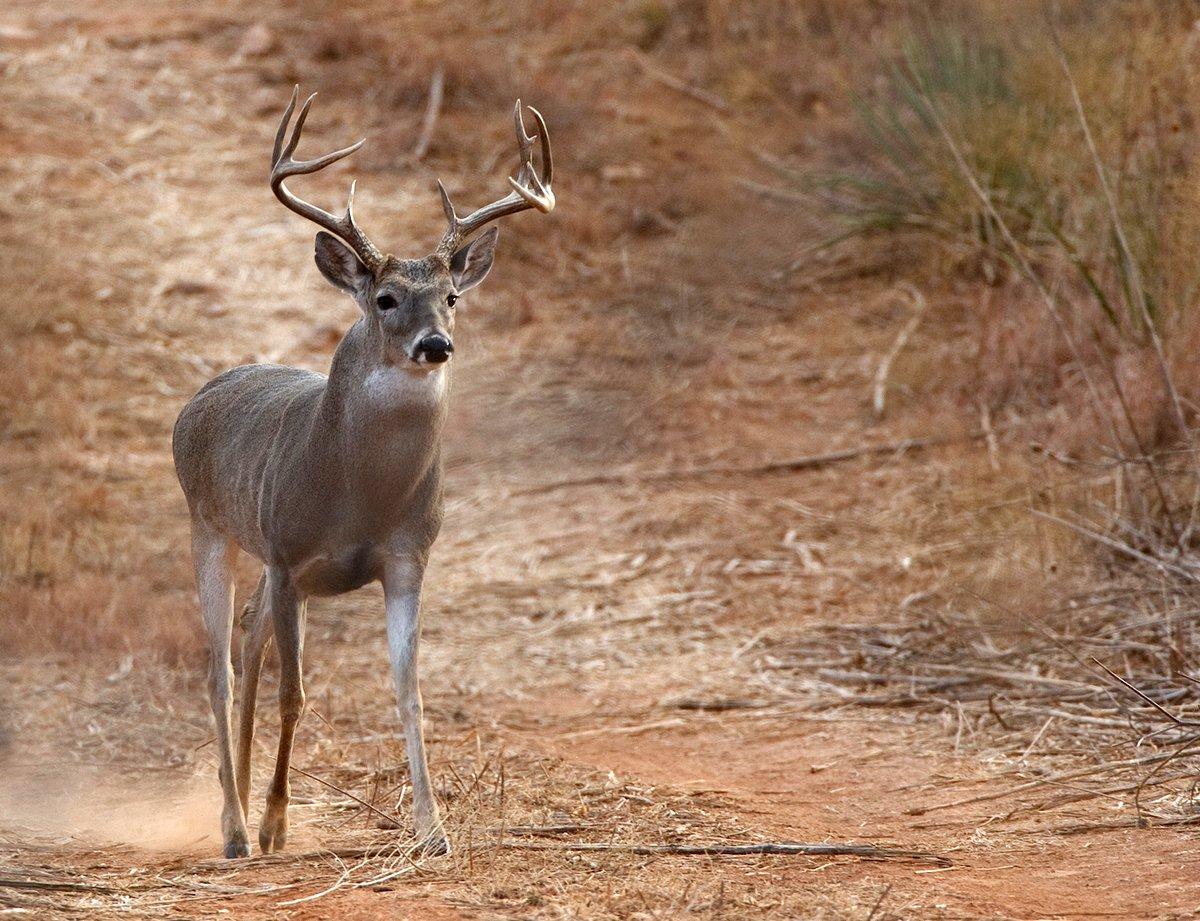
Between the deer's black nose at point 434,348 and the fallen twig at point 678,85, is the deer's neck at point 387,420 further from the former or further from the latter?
the fallen twig at point 678,85

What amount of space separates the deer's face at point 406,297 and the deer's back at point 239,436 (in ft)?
1.57

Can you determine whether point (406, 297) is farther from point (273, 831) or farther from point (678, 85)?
point (678, 85)

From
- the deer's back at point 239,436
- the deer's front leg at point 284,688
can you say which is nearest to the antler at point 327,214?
the deer's back at point 239,436

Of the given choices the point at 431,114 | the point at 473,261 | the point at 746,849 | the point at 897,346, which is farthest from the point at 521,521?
the point at 431,114

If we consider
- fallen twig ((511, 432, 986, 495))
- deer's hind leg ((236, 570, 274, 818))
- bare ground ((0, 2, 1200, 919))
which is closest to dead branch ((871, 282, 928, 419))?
bare ground ((0, 2, 1200, 919))

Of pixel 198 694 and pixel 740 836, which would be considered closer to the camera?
pixel 740 836

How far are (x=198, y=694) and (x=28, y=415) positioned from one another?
5.20 m

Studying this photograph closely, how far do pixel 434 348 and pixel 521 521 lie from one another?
239 inches

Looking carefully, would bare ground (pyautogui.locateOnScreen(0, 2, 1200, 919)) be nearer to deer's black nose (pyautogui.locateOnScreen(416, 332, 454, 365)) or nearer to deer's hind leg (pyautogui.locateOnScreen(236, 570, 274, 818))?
Result: deer's hind leg (pyautogui.locateOnScreen(236, 570, 274, 818))

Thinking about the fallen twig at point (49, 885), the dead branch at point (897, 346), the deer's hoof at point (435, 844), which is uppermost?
the dead branch at point (897, 346)

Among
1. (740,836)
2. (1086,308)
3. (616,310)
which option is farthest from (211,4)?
(740,836)

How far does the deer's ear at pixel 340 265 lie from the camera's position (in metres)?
6.24

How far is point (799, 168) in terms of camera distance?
16109mm

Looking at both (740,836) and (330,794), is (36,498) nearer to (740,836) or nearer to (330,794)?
(330,794)
